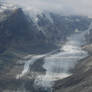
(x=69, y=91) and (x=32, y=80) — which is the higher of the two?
(x=69, y=91)

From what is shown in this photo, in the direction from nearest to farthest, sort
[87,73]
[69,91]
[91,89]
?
[91,89], [69,91], [87,73]

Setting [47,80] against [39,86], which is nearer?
[39,86]

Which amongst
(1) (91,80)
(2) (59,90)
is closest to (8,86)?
A: (2) (59,90)

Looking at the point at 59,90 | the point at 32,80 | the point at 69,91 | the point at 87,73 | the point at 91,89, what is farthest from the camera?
the point at 32,80

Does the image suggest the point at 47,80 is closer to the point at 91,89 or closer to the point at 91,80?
the point at 91,80

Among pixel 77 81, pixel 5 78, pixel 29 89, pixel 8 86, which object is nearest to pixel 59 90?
pixel 77 81

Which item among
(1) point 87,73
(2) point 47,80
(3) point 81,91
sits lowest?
(2) point 47,80

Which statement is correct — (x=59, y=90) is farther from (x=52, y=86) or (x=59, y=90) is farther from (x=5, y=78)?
(x=5, y=78)

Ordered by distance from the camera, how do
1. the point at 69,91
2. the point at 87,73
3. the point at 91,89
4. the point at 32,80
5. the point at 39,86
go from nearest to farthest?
the point at 91,89 < the point at 69,91 < the point at 87,73 < the point at 39,86 < the point at 32,80

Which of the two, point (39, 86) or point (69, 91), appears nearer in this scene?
point (69, 91)
